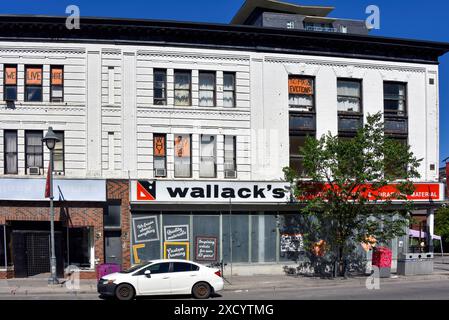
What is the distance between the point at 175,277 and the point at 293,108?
40.1ft

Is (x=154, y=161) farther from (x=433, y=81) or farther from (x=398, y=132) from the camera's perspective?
(x=433, y=81)

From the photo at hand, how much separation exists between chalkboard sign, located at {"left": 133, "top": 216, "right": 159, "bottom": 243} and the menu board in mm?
6038

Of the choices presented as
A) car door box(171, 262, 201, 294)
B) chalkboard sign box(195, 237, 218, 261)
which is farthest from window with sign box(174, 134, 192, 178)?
car door box(171, 262, 201, 294)

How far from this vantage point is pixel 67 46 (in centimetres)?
2509

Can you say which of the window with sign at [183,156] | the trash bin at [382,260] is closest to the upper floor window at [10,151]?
the window with sign at [183,156]

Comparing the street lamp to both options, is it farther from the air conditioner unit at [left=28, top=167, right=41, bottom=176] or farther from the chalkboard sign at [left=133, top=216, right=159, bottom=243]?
the chalkboard sign at [left=133, top=216, right=159, bottom=243]

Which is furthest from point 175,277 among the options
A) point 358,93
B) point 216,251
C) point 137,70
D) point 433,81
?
point 433,81

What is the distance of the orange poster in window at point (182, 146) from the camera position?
26.0 m

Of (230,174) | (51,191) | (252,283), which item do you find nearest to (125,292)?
(51,191)

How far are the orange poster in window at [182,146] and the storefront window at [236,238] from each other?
3435mm

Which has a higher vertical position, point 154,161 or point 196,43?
point 196,43

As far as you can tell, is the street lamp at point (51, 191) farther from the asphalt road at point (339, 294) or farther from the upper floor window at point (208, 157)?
the upper floor window at point (208, 157)

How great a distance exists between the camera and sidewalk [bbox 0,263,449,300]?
20312 mm

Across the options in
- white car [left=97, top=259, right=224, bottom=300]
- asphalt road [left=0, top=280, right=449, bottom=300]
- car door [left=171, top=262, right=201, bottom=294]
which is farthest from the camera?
asphalt road [left=0, top=280, right=449, bottom=300]
